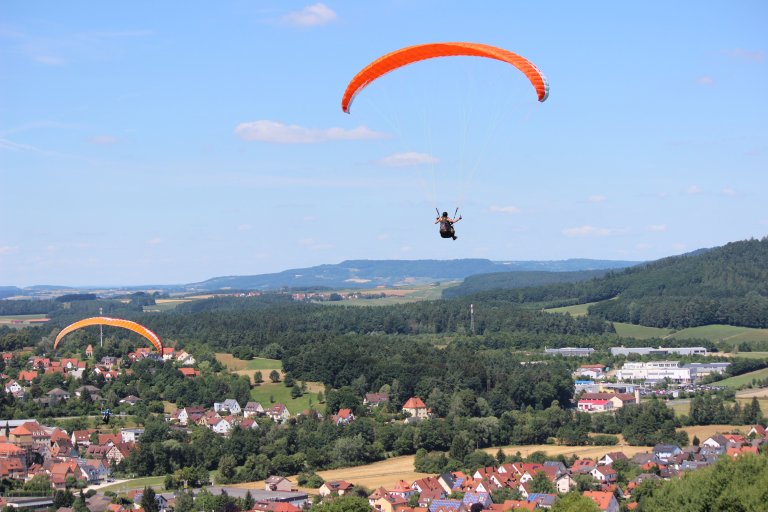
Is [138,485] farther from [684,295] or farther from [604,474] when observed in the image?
[684,295]

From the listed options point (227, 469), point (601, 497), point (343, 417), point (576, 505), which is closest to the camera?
point (576, 505)

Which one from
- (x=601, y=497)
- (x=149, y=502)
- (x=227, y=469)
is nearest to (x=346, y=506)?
(x=149, y=502)

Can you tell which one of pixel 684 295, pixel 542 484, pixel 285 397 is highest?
pixel 684 295

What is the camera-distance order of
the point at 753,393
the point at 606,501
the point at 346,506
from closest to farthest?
the point at 346,506 < the point at 606,501 < the point at 753,393

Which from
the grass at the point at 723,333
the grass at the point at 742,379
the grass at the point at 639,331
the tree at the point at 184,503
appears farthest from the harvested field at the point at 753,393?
the tree at the point at 184,503

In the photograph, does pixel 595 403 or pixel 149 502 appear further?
pixel 595 403

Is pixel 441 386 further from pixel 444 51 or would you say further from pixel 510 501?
pixel 444 51

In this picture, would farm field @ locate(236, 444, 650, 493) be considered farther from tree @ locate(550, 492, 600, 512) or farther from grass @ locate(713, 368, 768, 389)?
grass @ locate(713, 368, 768, 389)
